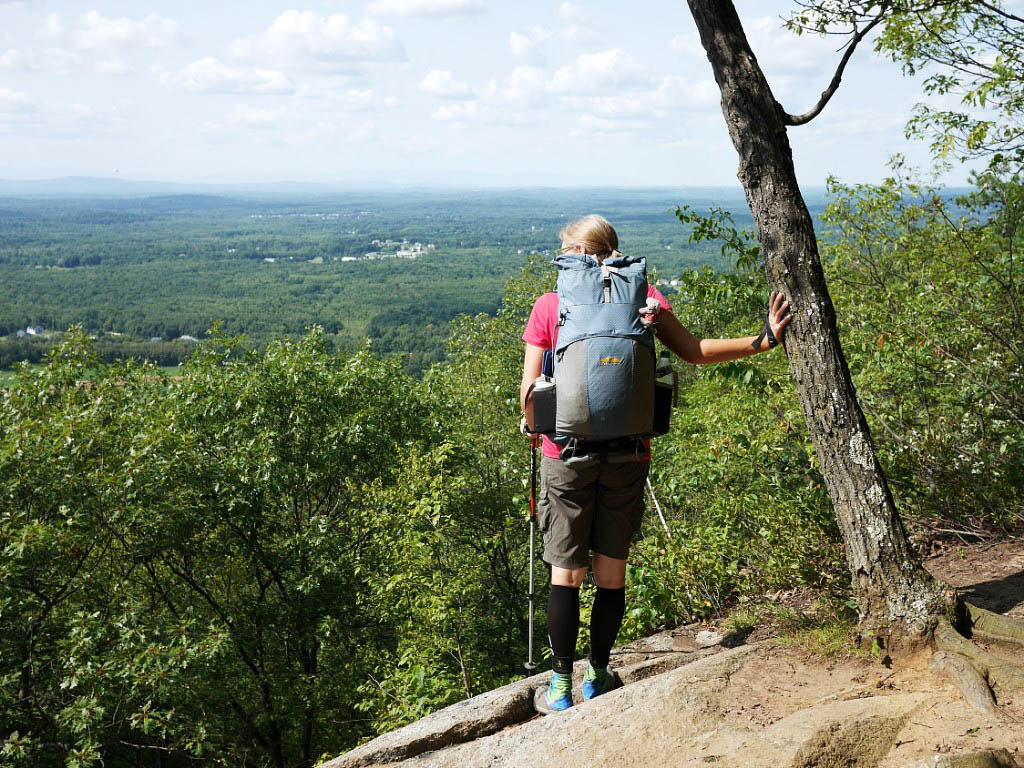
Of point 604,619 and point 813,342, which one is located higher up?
point 813,342

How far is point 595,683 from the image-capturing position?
12.0 ft

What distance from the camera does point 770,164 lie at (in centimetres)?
351

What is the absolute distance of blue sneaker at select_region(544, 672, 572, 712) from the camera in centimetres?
358

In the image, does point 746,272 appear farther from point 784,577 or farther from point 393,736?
point 393,736

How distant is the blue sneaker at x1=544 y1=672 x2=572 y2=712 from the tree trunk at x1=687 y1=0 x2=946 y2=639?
4.27 ft

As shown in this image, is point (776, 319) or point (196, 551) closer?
point (776, 319)

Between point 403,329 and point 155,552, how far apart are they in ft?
276

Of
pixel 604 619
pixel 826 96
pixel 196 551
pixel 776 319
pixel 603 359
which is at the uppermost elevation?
pixel 826 96

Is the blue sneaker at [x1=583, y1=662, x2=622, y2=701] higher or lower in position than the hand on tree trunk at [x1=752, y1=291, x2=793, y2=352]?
lower

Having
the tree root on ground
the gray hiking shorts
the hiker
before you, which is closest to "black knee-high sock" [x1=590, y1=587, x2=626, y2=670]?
the hiker

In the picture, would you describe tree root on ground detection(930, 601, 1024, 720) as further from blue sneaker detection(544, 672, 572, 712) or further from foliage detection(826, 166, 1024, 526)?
foliage detection(826, 166, 1024, 526)

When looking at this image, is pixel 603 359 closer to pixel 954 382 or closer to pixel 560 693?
pixel 560 693

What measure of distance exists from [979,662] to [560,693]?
5.51ft

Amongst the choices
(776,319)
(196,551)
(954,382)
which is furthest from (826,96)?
(196,551)
